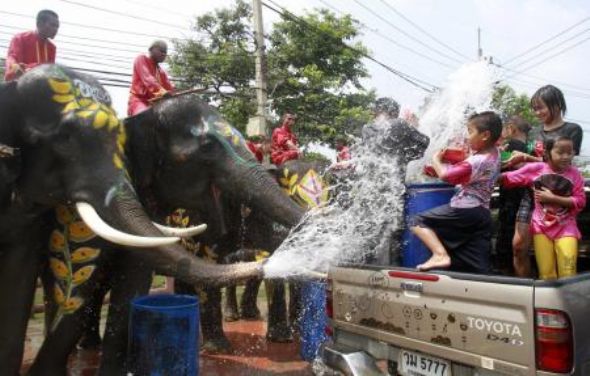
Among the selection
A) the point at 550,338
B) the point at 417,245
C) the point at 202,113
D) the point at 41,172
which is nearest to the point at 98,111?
the point at 41,172

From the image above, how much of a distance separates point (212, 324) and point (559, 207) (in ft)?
12.0

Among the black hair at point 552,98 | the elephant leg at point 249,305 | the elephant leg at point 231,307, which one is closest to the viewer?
the black hair at point 552,98

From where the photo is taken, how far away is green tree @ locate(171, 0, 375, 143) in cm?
2175

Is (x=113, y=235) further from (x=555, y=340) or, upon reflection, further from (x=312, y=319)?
(x=555, y=340)

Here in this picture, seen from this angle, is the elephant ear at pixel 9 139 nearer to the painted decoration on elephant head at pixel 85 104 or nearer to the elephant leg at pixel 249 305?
the painted decoration on elephant head at pixel 85 104

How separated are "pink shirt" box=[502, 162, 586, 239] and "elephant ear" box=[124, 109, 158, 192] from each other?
11.2ft

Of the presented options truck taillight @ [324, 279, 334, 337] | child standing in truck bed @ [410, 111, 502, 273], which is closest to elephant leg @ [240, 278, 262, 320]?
truck taillight @ [324, 279, 334, 337]

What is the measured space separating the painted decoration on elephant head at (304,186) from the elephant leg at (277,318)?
1.00 metres

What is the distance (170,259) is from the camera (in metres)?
4.10

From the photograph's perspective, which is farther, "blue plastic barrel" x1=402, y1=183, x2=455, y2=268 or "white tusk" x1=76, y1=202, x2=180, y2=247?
"blue plastic barrel" x1=402, y1=183, x2=455, y2=268

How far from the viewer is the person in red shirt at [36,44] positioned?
5.69 meters

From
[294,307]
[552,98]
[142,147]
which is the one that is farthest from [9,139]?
[552,98]

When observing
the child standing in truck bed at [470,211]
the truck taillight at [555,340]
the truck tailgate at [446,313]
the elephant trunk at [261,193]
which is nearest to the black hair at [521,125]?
the child standing in truck bed at [470,211]

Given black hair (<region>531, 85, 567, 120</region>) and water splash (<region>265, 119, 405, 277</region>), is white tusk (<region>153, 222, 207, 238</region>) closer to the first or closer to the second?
water splash (<region>265, 119, 405, 277</region>)
